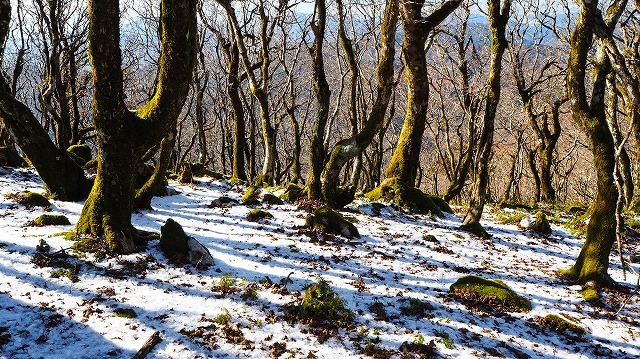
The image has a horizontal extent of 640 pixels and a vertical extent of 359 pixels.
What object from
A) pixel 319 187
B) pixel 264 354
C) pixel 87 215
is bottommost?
pixel 264 354

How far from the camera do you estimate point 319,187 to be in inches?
435

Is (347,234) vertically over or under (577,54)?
under

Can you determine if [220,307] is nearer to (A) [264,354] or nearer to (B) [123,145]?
(A) [264,354]

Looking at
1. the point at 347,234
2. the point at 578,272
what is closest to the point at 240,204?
the point at 347,234

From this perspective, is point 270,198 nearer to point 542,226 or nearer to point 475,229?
point 475,229

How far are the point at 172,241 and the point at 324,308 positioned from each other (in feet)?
10.1

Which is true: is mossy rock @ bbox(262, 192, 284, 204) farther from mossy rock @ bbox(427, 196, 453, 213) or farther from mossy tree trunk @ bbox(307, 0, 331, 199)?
mossy rock @ bbox(427, 196, 453, 213)

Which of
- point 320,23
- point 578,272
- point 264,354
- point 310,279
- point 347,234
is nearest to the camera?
Answer: point 264,354

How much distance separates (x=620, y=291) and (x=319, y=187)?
7.10 m

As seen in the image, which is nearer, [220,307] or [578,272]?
[220,307]

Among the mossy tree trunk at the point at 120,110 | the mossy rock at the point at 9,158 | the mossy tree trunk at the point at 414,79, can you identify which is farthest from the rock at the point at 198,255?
the mossy rock at the point at 9,158

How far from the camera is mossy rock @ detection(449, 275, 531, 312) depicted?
20.3ft

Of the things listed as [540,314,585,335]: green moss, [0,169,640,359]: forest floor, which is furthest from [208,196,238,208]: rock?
[540,314,585,335]: green moss

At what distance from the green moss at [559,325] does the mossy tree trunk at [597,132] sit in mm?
1695
